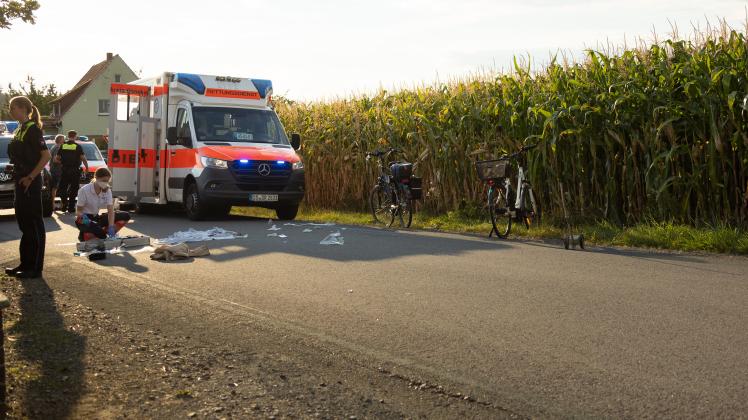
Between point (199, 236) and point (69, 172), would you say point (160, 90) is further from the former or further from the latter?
point (199, 236)

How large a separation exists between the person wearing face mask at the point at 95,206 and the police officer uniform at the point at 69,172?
1036 cm

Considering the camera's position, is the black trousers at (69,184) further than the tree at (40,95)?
No

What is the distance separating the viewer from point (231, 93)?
20.0 m

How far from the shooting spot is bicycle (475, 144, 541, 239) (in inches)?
558

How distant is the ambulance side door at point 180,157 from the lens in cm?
1908

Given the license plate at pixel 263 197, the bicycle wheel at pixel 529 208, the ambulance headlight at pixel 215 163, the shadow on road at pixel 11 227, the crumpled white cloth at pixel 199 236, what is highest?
the ambulance headlight at pixel 215 163

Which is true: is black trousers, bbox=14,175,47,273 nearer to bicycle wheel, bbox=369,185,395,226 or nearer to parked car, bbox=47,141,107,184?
bicycle wheel, bbox=369,185,395,226

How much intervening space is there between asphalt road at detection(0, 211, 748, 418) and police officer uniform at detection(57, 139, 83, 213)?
1031cm

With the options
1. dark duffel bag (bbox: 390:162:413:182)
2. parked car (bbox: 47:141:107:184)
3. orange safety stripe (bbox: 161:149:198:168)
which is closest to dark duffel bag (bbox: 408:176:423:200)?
dark duffel bag (bbox: 390:162:413:182)

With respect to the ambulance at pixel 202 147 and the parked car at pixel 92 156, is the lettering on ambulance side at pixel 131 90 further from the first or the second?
the parked car at pixel 92 156

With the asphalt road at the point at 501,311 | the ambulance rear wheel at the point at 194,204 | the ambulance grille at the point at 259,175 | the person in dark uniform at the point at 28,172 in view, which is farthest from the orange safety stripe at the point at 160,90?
the person in dark uniform at the point at 28,172

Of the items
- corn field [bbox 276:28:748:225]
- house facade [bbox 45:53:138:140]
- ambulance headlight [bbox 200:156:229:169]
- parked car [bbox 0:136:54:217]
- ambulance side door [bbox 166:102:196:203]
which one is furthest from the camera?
house facade [bbox 45:53:138:140]

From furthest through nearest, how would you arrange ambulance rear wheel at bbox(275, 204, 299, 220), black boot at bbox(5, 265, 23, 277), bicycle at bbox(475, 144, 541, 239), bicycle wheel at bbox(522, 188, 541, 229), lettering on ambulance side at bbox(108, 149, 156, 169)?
lettering on ambulance side at bbox(108, 149, 156, 169) → ambulance rear wheel at bbox(275, 204, 299, 220) → bicycle wheel at bbox(522, 188, 541, 229) → bicycle at bbox(475, 144, 541, 239) → black boot at bbox(5, 265, 23, 277)

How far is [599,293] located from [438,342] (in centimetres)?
241
